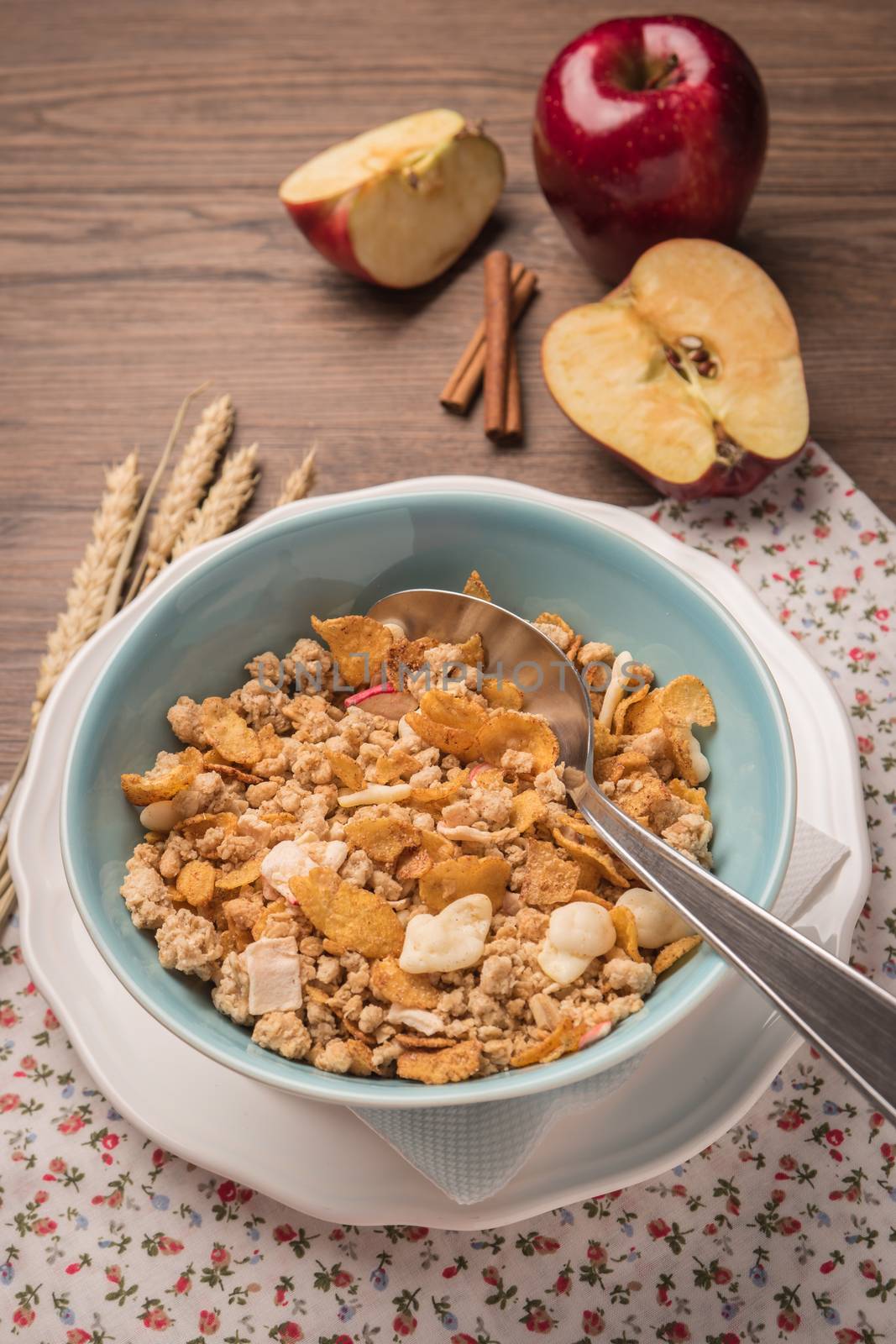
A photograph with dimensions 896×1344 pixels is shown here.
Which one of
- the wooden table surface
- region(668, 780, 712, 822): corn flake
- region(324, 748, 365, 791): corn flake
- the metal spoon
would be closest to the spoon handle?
the metal spoon

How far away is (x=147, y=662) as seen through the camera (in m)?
1.01

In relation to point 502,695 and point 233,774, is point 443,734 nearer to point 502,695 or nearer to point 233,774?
point 502,695

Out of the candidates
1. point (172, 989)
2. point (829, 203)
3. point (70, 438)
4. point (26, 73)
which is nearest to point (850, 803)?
point (172, 989)

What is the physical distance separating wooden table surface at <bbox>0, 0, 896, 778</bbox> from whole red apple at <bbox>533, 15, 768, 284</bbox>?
0.47 ft

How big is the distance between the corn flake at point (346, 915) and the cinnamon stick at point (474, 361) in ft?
2.64

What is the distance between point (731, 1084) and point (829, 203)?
128cm

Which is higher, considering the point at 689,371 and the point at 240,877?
the point at 689,371

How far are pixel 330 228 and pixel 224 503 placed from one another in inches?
17.4

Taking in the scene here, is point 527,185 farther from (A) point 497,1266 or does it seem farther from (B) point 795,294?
(A) point 497,1266

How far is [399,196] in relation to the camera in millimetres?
1545

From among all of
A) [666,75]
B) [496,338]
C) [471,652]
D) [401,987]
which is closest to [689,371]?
[496,338]

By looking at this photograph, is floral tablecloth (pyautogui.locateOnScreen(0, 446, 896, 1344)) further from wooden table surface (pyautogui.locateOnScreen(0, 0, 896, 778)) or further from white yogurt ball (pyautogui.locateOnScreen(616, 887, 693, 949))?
wooden table surface (pyautogui.locateOnScreen(0, 0, 896, 778))

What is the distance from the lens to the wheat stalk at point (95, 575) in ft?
4.26

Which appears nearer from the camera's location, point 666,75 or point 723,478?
point 723,478
